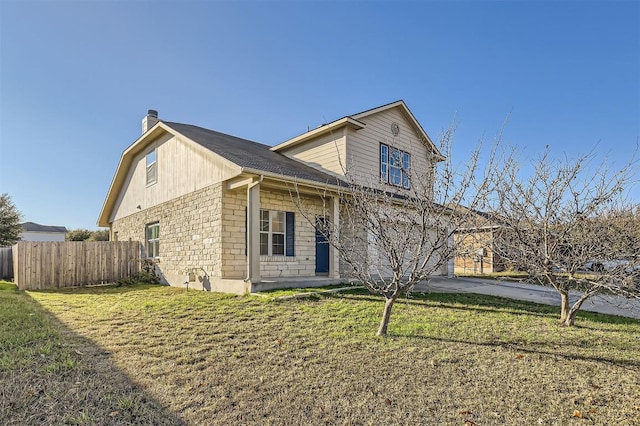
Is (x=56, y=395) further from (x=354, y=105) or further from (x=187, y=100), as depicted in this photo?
(x=187, y=100)

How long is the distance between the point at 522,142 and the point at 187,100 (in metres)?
13.1

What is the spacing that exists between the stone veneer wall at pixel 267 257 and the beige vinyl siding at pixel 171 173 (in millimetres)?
982

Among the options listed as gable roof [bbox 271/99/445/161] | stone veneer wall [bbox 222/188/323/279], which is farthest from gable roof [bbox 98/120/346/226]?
stone veneer wall [bbox 222/188/323/279]

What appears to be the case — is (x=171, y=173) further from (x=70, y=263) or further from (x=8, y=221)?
(x=8, y=221)

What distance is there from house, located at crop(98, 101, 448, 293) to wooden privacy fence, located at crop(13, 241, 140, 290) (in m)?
1.03

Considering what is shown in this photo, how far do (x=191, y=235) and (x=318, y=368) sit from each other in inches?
332

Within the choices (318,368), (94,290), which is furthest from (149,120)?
(318,368)

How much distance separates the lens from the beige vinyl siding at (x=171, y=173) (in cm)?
1039

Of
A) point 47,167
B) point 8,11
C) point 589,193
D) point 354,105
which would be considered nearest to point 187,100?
point 8,11

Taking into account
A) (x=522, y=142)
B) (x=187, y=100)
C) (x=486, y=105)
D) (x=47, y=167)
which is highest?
Result: (x=187, y=100)

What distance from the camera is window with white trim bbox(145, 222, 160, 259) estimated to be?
13702mm

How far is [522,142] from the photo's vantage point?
6.48 meters

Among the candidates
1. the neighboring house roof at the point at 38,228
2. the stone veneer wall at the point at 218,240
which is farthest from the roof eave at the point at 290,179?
the neighboring house roof at the point at 38,228

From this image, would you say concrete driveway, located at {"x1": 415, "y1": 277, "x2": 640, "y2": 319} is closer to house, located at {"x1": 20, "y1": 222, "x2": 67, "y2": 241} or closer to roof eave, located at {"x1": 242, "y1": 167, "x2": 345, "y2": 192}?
roof eave, located at {"x1": 242, "y1": 167, "x2": 345, "y2": 192}
